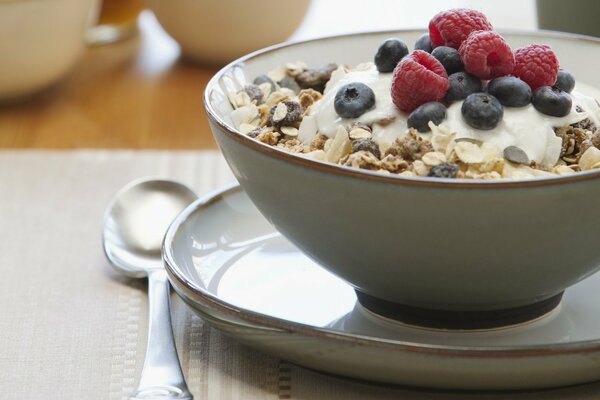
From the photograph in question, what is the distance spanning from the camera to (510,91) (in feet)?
3.02

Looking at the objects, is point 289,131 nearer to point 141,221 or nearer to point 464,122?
point 464,122

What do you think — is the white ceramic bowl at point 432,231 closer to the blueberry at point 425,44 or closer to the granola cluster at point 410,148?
the granola cluster at point 410,148

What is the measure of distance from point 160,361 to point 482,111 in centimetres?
34

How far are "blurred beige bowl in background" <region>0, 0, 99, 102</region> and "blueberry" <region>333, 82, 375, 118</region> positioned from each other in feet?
2.82

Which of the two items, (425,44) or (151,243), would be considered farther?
(151,243)

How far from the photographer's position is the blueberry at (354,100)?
95 centimetres

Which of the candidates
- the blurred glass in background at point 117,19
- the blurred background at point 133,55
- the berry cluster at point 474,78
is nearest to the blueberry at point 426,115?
the berry cluster at point 474,78

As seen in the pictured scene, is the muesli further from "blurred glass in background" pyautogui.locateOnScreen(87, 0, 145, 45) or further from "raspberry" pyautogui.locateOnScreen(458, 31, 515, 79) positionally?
"blurred glass in background" pyautogui.locateOnScreen(87, 0, 145, 45)

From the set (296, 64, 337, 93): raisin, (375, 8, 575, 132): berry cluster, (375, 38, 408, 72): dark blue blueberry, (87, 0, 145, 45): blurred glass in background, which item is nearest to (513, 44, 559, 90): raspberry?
(375, 8, 575, 132): berry cluster

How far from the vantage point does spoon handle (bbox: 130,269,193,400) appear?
0.88 metres

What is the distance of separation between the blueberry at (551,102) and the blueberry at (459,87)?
2.2 inches

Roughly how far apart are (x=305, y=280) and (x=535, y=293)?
0.78ft

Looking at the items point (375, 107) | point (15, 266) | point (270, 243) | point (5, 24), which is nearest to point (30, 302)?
point (15, 266)

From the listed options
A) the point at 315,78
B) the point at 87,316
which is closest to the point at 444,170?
the point at 315,78
